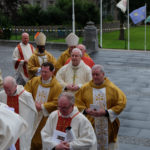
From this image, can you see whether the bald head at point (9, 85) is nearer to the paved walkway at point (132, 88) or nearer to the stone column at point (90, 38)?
the paved walkway at point (132, 88)

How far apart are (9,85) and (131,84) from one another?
24.3 ft

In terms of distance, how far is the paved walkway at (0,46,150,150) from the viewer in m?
7.51

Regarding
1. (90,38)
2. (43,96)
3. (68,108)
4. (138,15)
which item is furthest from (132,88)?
(138,15)

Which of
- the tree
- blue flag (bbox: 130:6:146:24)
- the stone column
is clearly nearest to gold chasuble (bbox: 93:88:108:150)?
the stone column

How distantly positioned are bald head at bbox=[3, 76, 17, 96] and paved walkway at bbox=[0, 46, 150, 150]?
242 centimetres

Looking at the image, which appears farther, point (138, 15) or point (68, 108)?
point (138, 15)

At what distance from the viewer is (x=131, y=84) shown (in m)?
12.5

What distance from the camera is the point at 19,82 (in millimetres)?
10336

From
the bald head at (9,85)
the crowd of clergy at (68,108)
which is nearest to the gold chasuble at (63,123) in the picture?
the crowd of clergy at (68,108)

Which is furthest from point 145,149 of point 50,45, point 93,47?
point 50,45

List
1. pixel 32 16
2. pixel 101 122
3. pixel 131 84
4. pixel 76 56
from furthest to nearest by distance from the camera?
1. pixel 32 16
2. pixel 131 84
3. pixel 76 56
4. pixel 101 122

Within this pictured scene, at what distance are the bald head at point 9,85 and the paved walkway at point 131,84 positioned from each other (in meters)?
2.42

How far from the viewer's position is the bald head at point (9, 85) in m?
5.56

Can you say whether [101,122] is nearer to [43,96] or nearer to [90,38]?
[43,96]
